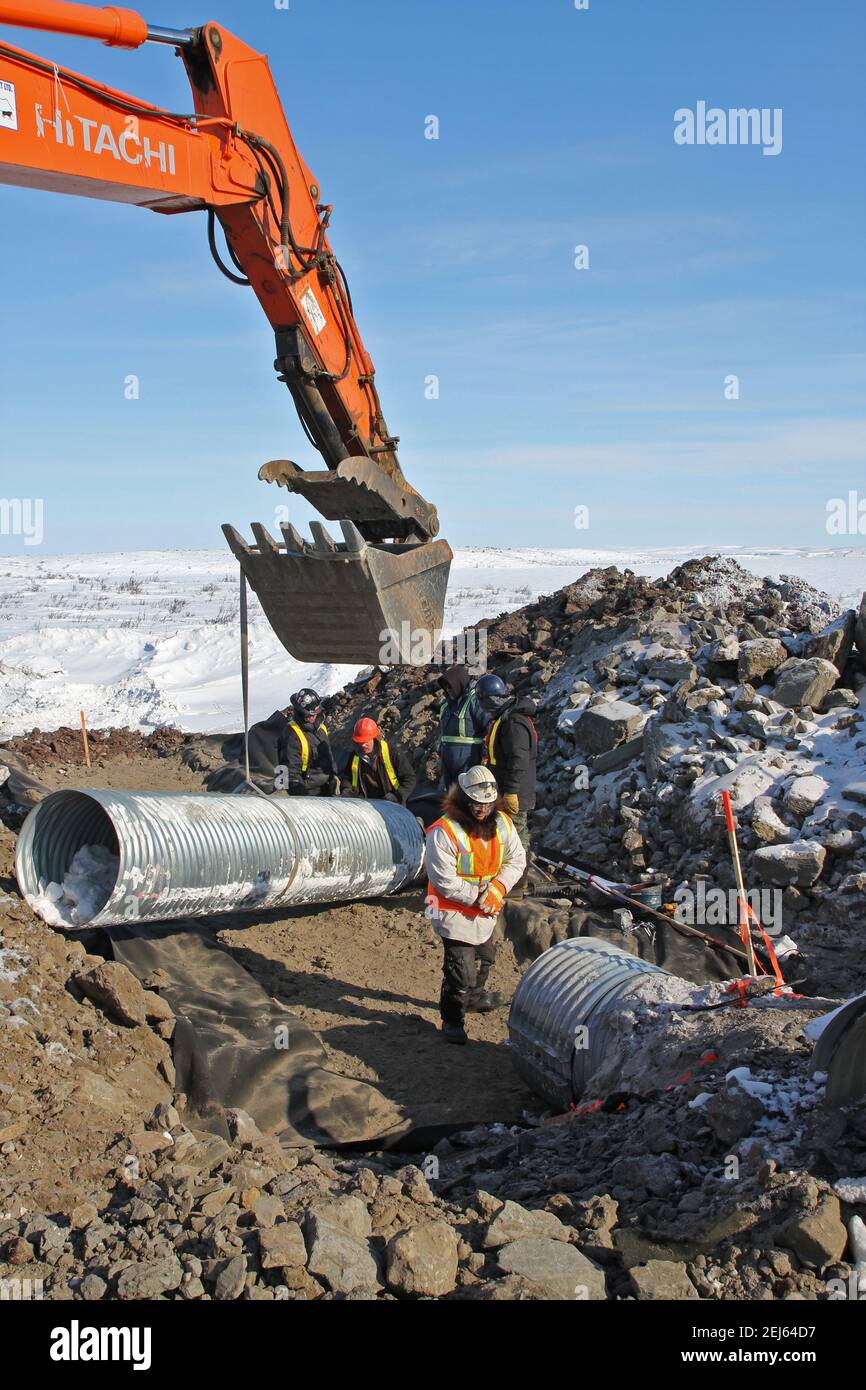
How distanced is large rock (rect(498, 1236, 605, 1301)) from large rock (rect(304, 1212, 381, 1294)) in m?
0.44

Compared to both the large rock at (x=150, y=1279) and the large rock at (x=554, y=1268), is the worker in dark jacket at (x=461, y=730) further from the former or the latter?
the large rock at (x=150, y=1279)

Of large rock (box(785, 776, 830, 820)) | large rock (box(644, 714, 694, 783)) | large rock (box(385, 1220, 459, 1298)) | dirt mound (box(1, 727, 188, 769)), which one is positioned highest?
large rock (box(644, 714, 694, 783))

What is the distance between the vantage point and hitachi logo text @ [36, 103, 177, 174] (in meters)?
5.48

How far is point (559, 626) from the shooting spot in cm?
1425

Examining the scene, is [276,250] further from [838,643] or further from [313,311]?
[838,643]

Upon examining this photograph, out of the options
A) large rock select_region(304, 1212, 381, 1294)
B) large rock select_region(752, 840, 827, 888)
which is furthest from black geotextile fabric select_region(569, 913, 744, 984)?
large rock select_region(304, 1212, 381, 1294)

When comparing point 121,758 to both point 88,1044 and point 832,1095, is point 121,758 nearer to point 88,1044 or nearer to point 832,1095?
point 88,1044

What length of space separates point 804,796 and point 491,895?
3.22 metres

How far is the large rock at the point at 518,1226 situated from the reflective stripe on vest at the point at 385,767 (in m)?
5.84

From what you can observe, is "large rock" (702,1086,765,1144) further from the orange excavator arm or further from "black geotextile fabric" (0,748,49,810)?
"black geotextile fabric" (0,748,49,810)

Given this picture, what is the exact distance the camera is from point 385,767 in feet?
31.8

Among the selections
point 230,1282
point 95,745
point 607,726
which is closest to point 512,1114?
point 230,1282
